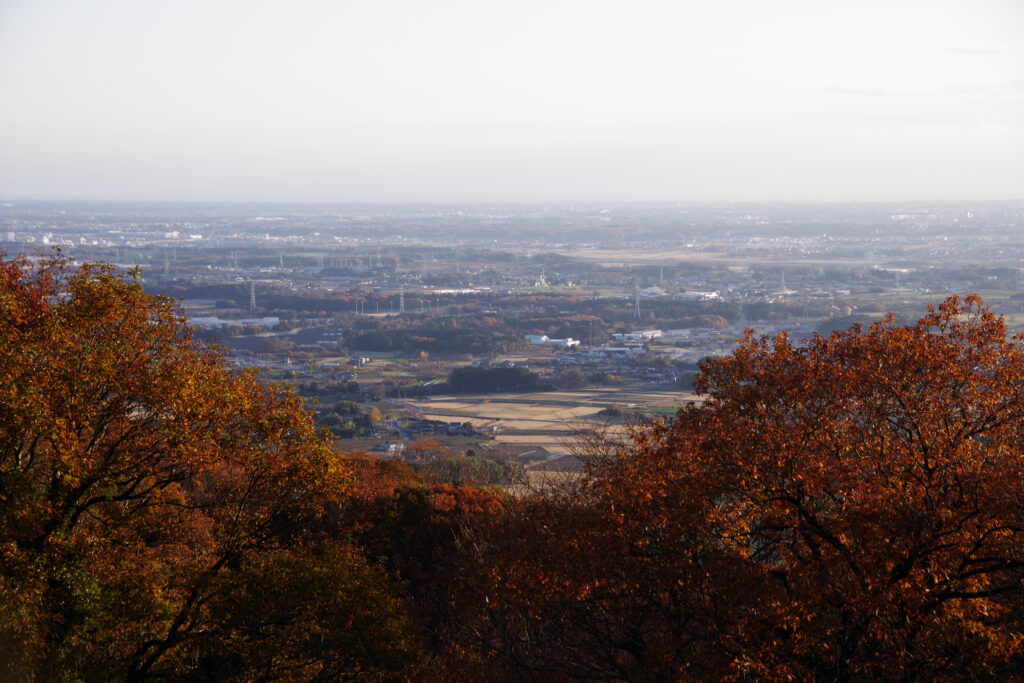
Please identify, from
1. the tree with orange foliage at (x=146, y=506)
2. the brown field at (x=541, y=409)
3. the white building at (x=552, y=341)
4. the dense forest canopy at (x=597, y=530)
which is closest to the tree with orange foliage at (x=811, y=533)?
the dense forest canopy at (x=597, y=530)

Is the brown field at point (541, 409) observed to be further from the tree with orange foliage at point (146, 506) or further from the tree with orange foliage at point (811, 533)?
the tree with orange foliage at point (811, 533)

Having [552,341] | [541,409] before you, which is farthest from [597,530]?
[552,341]

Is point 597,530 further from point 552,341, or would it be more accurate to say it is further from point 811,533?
point 552,341

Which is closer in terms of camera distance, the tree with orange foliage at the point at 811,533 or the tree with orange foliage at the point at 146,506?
the tree with orange foliage at the point at 811,533

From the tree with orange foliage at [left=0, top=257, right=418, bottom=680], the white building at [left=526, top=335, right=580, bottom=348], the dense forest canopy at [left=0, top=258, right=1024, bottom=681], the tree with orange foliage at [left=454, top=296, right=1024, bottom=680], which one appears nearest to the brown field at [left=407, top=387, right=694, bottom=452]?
the white building at [left=526, top=335, right=580, bottom=348]

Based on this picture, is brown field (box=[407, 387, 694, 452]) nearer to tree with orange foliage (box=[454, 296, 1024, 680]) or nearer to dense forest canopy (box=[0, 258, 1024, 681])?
dense forest canopy (box=[0, 258, 1024, 681])

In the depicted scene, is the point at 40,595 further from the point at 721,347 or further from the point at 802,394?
the point at 721,347
